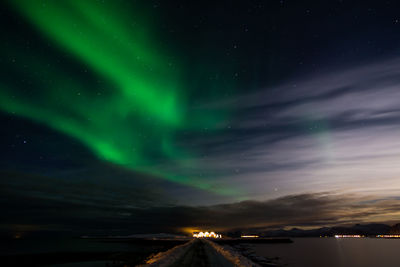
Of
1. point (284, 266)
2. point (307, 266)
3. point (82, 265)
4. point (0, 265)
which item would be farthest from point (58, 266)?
point (307, 266)

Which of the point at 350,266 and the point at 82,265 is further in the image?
the point at 350,266

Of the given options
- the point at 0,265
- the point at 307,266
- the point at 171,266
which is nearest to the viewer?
the point at 171,266

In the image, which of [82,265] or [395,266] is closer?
[82,265]

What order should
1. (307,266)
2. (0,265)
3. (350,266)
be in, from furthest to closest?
(350,266), (307,266), (0,265)

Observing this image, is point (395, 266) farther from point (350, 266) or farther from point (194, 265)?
point (194, 265)

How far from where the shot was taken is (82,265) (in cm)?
6344

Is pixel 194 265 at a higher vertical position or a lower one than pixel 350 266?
higher

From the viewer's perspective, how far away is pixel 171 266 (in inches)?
1389

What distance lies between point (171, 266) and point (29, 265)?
4547 cm

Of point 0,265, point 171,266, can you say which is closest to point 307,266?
point 171,266

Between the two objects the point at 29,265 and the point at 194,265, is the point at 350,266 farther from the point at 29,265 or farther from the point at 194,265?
the point at 29,265

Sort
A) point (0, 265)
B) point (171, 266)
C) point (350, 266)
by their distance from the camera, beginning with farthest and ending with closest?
1. point (350, 266)
2. point (0, 265)
3. point (171, 266)

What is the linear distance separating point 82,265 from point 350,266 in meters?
68.7

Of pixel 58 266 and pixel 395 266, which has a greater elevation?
pixel 58 266
